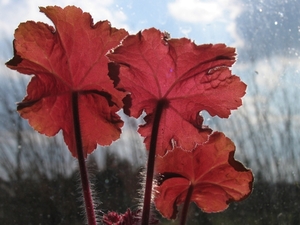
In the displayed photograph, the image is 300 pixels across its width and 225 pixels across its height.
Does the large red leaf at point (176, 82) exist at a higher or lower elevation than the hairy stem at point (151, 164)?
higher

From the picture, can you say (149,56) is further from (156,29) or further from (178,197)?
(178,197)

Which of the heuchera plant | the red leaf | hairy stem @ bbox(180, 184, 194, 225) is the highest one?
the heuchera plant

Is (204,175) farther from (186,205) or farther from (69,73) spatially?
(69,73)

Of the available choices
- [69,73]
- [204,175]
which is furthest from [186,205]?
[69,73]

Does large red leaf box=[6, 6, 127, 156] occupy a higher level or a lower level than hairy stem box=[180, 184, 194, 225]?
higher

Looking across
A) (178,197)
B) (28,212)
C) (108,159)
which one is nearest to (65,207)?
(28,212)
